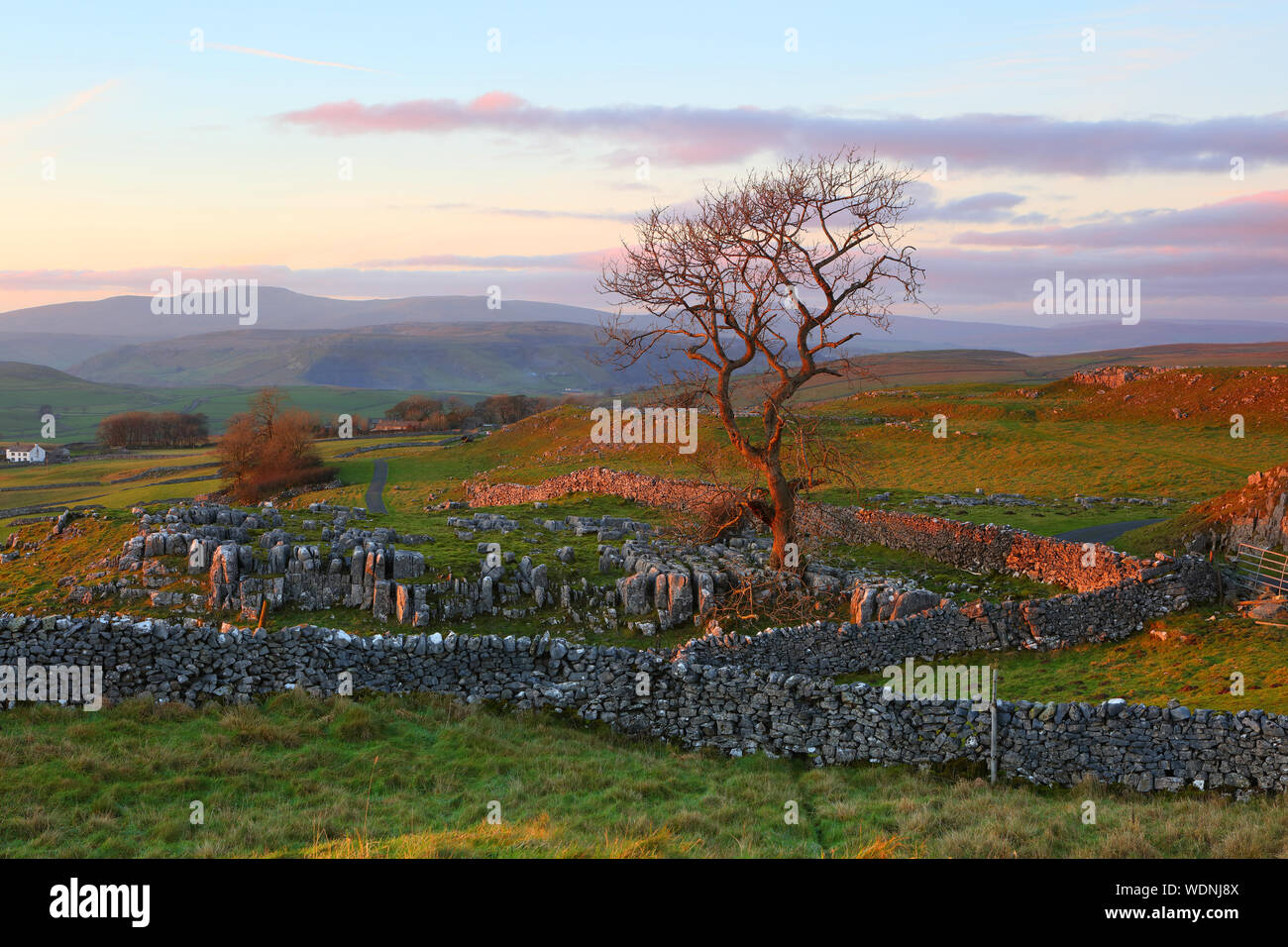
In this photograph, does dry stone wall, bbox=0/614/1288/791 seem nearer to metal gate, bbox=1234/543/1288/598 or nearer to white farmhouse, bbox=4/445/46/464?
metal gate, bbox=1234/543/1288/598

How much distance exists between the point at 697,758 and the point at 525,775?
→ 3.32 metres

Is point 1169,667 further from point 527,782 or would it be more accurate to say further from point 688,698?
point 527,782

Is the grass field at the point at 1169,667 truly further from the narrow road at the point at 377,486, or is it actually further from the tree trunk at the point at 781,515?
the narrow road at the point at 377,486

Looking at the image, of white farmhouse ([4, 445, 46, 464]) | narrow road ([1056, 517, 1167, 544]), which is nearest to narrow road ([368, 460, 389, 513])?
narrow road ([1056, 517, 1167, 544])

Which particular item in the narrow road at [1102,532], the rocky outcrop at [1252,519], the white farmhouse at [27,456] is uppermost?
the rocky outcrop at [1252,519]

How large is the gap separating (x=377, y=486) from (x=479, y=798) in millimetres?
46317

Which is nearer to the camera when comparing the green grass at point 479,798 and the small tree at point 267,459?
the green grass at point 479,798

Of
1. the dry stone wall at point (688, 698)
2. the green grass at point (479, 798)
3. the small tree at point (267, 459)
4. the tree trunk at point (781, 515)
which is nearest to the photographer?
the green grass at point (479, 798)

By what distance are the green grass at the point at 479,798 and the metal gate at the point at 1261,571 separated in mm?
10044

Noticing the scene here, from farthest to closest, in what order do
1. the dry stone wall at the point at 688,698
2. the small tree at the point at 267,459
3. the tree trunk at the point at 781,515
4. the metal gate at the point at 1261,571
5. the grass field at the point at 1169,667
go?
the small tree at the point at 267,459, the tree trunk at the point at 781,515, the metal gate at the point at 1261,571, the grass field at the point at 1169,667, the dry stone wall at the point at 688,698

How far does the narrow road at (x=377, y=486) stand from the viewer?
4516cm

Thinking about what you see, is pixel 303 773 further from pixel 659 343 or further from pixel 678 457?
pixel 678 457

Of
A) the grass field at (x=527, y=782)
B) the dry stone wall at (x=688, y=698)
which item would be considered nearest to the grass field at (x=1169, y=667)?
the grass field at (x=527, y=782)
